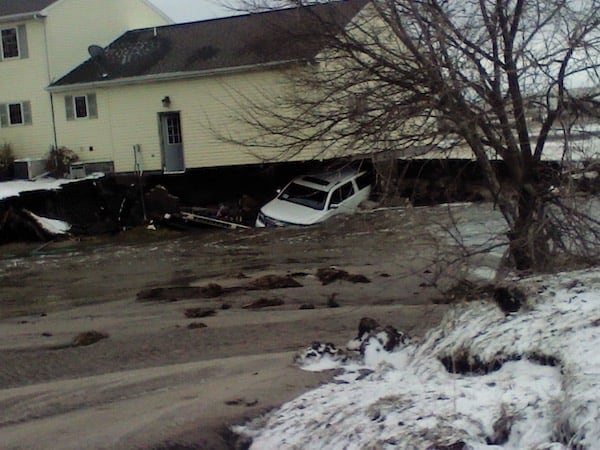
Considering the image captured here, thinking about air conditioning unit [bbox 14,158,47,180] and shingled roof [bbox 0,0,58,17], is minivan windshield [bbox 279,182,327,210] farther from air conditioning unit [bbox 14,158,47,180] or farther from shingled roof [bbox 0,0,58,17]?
shingled roof [bbox 0,0,58,17]

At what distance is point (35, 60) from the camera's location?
31719 mm

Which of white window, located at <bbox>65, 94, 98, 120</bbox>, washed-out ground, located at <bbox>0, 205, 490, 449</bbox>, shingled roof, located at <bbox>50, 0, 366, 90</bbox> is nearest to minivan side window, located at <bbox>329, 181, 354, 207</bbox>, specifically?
washed-out ground, located at <bbox>0, 205, 490, 449</bbox>

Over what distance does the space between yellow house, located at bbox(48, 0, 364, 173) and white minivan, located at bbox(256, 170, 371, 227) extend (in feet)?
11.3

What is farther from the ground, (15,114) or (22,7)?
(22,7)

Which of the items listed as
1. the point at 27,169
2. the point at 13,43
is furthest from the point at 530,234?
the point at 13,43

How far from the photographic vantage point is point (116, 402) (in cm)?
677

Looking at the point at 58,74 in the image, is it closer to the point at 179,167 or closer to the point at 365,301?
the point at 179,167

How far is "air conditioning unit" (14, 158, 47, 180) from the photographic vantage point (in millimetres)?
30422

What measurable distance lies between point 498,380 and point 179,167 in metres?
26.5

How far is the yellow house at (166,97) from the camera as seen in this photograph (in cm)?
2847

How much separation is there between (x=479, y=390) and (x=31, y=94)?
30.9 meters

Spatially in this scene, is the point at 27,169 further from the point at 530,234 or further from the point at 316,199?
the point at 530,234

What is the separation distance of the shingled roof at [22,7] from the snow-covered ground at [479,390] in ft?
96.0

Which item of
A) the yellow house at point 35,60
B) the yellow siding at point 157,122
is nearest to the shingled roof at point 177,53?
the yellow siding at point 157,122
